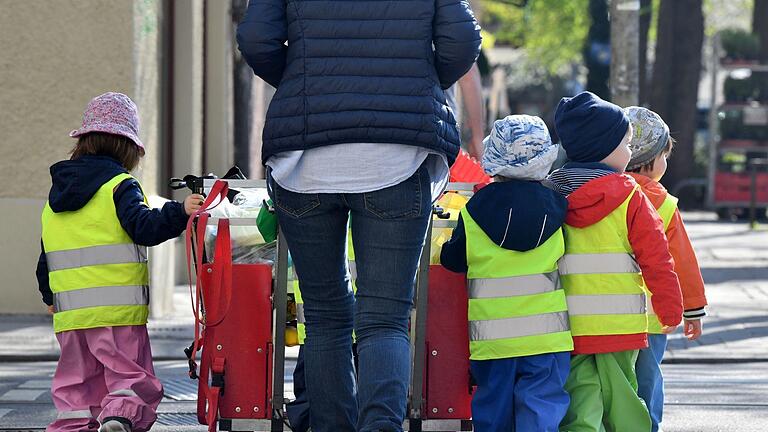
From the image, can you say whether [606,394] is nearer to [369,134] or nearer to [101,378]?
[369,134]

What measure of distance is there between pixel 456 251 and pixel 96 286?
1.33 metres

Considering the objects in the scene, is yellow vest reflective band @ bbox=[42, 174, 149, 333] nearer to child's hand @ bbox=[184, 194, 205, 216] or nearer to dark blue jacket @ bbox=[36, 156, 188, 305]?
dark blue jacket @ bbox=[36, 156, 188, 305]

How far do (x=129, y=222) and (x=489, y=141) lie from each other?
1318 millimetres

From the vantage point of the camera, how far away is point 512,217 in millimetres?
5039

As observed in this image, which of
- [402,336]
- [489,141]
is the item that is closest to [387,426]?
[402,336]

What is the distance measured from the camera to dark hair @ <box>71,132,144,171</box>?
5.54m

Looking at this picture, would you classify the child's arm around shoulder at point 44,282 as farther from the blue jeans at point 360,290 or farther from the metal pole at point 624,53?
the metal pole at point 624,53

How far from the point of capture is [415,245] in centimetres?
466

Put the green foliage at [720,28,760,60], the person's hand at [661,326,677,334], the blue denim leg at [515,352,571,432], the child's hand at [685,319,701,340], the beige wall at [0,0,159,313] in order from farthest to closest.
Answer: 1. the green foliage at [720,28,760,60]
2. the beige wall at [0,0,159,313]
3. the child's hand at [685,319,701,340]
4. the person's hand at [661,326,677,334]
5. the blue denim leg at [515,352,571,432]

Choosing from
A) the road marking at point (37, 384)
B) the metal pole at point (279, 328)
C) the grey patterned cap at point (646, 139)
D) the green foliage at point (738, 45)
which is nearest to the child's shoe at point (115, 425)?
the metal pole at point (279, 328)

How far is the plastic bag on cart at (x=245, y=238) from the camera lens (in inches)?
204

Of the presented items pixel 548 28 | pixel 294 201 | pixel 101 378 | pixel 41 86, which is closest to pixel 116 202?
pixel 101 378

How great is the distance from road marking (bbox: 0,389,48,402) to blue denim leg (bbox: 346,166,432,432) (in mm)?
3136

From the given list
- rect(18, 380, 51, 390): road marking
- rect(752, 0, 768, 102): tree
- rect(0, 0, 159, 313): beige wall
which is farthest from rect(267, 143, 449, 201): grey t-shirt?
rect(752, 0, 768, 102): tree
